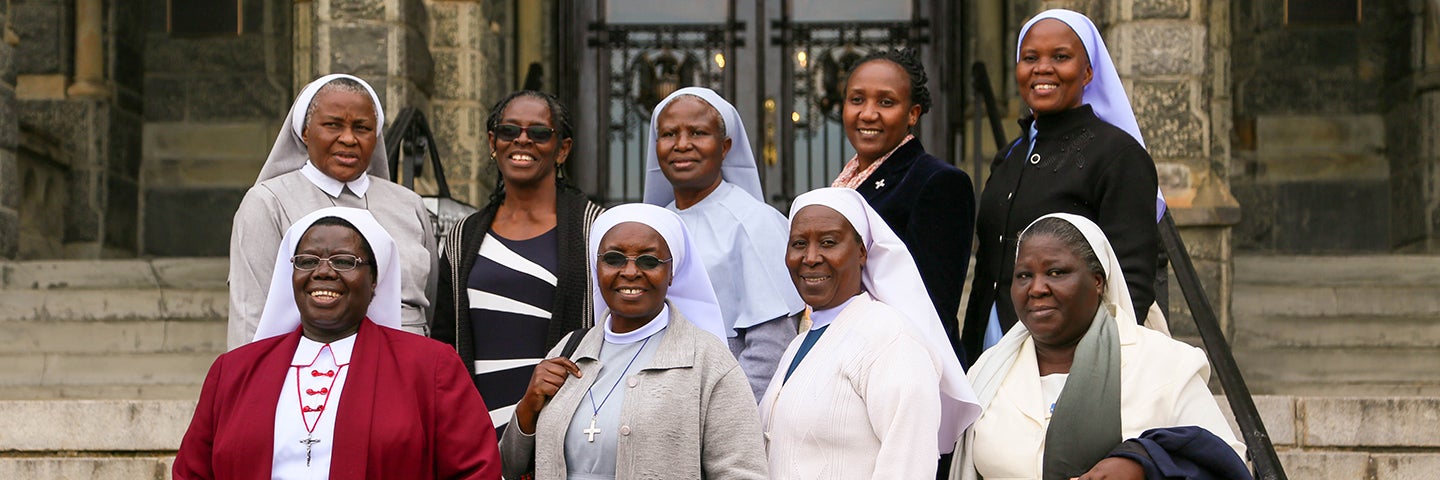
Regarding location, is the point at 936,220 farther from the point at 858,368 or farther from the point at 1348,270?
the point at 1348,270

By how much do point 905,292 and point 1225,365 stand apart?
5.47 feet

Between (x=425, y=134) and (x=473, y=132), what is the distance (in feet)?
3.91

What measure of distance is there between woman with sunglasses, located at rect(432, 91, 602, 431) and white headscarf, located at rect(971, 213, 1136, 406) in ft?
3.87

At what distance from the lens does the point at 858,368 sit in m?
3.57

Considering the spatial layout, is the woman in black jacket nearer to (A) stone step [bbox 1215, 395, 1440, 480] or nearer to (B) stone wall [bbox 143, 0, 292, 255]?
(A) stone step [bbox 1215, 395, 1440, 480]

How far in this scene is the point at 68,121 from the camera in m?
11.5

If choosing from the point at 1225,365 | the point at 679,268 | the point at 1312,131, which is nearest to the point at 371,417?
the point at 679,268

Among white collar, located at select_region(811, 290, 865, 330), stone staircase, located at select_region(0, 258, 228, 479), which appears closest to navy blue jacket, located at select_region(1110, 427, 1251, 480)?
white collar, located at select_region(811, 290, 865, 330)

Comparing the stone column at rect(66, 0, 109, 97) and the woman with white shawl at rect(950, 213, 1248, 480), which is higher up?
the stone column at rect(66, 0, 109, 97)

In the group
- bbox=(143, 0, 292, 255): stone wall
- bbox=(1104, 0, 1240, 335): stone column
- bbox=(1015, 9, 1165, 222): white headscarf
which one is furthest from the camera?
bbox=(143, 0, 292, 255): stone wall

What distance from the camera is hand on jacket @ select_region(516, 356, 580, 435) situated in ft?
12.1

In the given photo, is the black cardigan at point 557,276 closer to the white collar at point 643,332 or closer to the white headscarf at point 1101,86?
the white collar at point 643,332

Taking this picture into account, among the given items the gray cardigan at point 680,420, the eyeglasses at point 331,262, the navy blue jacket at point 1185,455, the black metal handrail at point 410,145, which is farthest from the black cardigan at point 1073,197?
the black metal handrail at point 410,145

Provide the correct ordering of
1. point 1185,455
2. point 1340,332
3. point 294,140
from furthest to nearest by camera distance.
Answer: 1. point 1340,332
2. point 294,140
3. point 1185,455
